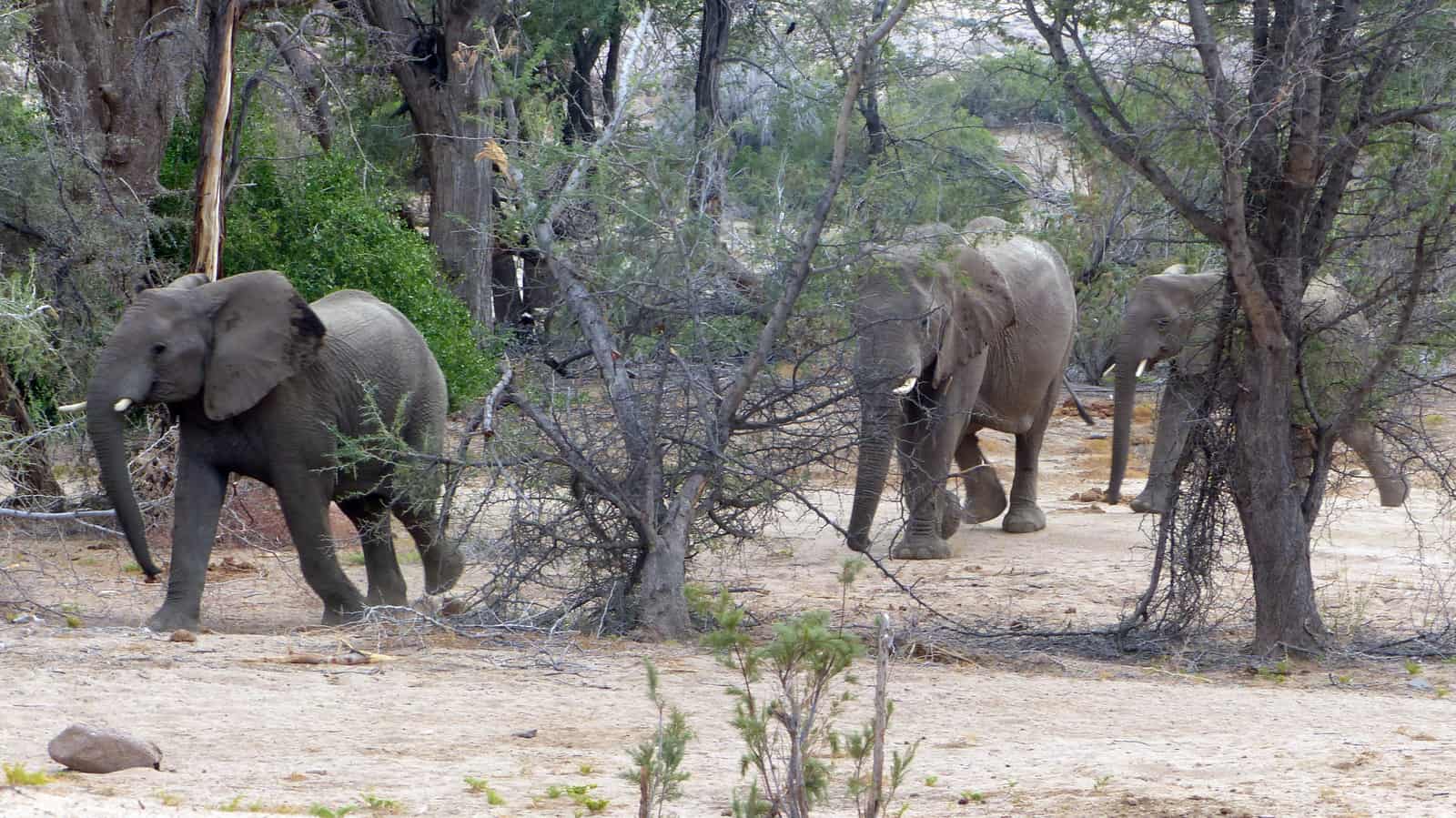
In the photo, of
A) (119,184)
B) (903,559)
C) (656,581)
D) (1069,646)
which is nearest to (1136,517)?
(903,559)

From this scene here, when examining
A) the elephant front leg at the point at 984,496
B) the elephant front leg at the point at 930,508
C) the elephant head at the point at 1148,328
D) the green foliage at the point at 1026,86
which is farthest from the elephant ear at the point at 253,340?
the elephant head at the point at 1148,328

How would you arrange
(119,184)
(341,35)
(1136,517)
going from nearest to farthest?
(119,184), (1136,517), (341,35)

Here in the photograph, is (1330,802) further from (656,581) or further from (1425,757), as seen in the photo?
(656,581)

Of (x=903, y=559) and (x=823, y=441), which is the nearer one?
(x=823, y=441)

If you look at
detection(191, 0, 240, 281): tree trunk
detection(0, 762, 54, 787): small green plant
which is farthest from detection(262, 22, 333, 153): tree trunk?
detection(0, 762, 54, 787): small green plant

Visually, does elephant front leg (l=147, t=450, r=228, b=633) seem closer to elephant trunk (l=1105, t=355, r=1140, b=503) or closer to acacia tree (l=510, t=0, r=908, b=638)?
acacia tree (l=510, t=0, r=908, b=638)

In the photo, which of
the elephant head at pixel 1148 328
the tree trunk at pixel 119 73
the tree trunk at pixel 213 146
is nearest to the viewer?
the tree trunk at pixel 213 146

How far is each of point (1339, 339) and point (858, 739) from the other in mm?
5371

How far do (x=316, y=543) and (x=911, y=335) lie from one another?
4365mm

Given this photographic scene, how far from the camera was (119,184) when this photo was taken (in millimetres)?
13773

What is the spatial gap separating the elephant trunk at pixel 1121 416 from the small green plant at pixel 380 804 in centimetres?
1041

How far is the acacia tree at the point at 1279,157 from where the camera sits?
27.0 ft

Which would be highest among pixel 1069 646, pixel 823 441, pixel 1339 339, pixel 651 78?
pixel 651 78

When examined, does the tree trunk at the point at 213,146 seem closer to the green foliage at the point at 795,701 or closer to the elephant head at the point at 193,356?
the elephant head at the point at 193,356
